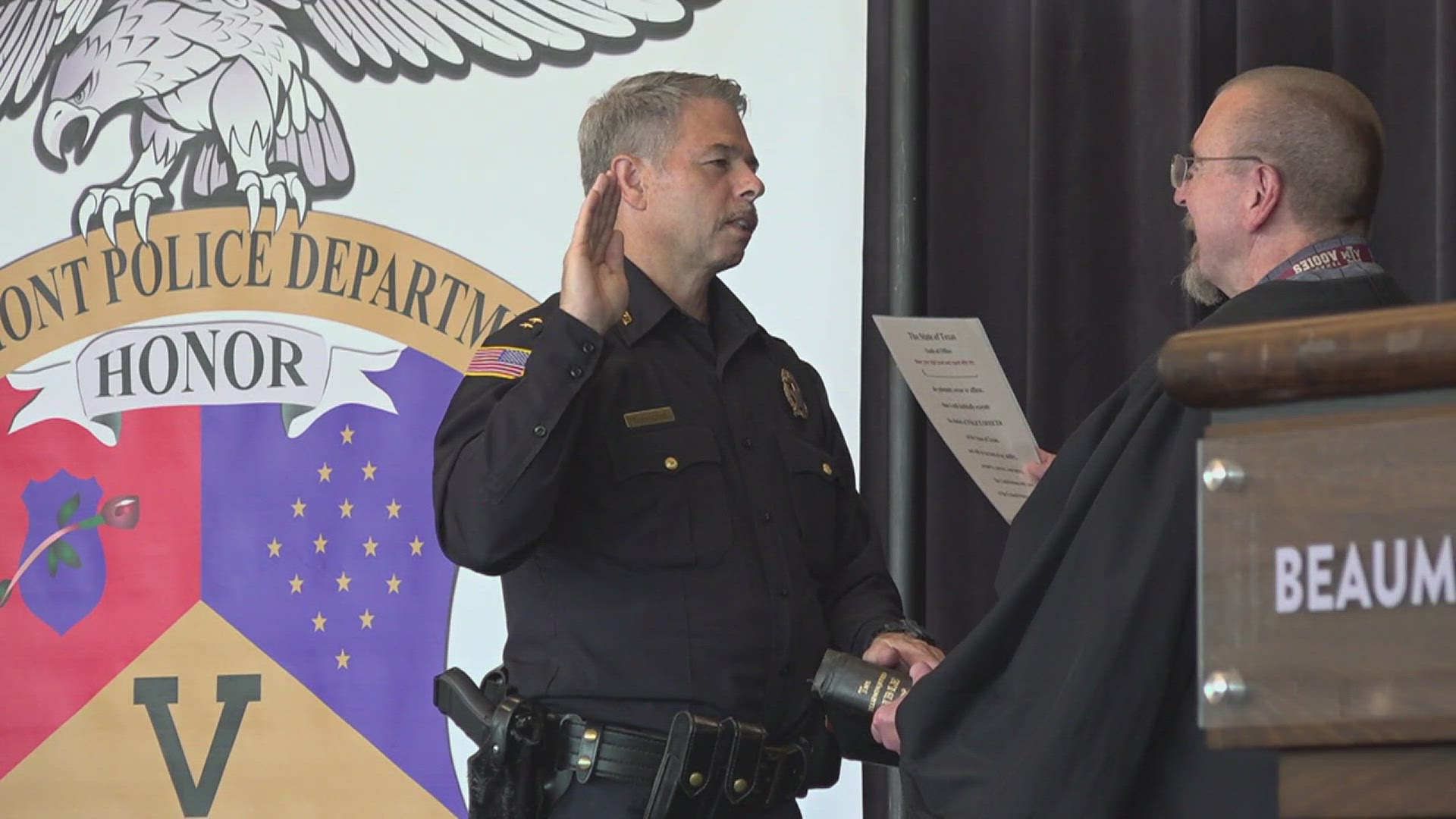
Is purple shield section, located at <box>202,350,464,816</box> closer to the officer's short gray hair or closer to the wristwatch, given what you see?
the officer's short gray hair

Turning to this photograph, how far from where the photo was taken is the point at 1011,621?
5.30 ft

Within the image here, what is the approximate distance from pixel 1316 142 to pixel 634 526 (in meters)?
0.93

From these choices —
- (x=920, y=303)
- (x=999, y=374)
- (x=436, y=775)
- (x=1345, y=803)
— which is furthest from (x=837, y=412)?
(x=1345, y=803)

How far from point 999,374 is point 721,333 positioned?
398mm

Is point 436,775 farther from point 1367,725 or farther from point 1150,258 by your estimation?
point 1367,725

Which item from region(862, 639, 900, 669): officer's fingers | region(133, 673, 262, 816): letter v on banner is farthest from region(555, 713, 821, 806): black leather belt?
region(133, 673, 262, 816): letter v on banner

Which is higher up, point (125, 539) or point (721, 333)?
point (721, 333)

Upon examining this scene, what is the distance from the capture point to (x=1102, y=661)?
1483mm

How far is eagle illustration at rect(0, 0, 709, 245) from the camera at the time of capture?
3363 mm

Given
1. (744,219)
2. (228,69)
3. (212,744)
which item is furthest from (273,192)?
(744,219)

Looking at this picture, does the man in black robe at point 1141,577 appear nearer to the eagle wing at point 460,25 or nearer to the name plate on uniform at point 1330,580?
the name plate on uniform at point 1330,580

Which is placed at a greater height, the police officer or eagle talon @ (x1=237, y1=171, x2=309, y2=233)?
eagle talon @ (x1=237, y1=171, x2=309, y2=233)

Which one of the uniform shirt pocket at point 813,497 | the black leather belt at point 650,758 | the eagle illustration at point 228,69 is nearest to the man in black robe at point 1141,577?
the black leather belt at point 650,758

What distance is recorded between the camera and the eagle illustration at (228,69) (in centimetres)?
336
